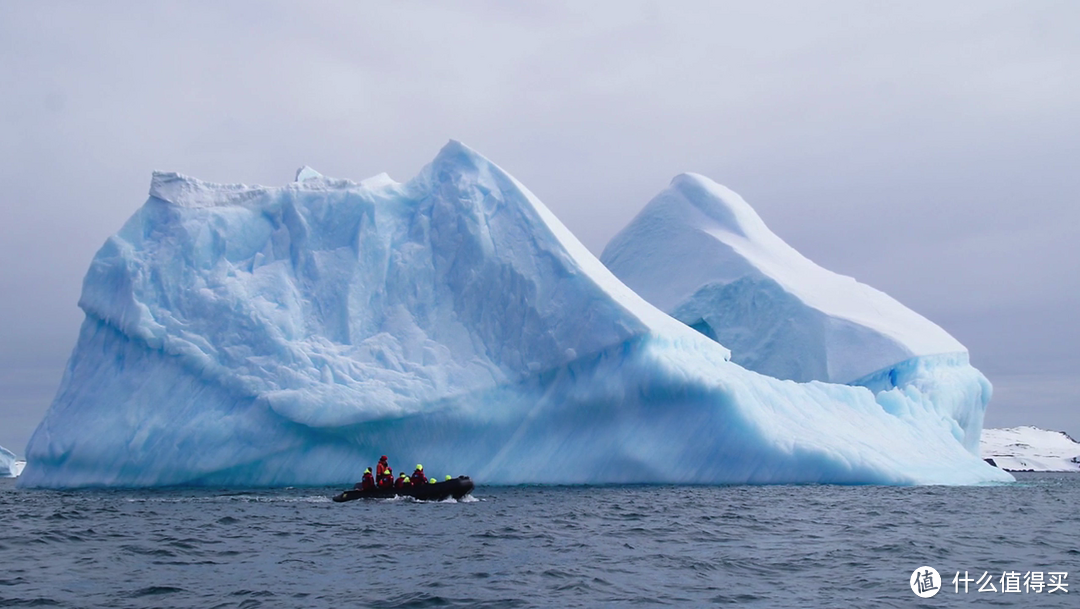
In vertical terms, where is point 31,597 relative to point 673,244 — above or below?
below

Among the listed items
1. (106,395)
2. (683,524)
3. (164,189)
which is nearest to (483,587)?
(683,524)

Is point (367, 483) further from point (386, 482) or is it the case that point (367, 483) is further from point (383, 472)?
point (383, 472)

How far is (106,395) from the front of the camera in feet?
68.8

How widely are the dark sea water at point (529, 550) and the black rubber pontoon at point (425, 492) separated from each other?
27cm

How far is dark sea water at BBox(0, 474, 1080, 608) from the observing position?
8570 millimetres

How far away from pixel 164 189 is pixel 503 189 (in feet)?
24.0

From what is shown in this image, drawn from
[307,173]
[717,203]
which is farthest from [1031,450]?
[307,173]

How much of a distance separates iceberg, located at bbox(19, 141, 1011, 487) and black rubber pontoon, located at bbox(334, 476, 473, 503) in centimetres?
249

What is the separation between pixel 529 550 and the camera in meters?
11.0

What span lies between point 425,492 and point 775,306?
41.6ft

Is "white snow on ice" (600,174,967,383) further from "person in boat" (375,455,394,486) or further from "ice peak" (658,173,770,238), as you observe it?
"person in boat" (375,455,394,486)

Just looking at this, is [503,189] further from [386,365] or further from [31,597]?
[31,597]

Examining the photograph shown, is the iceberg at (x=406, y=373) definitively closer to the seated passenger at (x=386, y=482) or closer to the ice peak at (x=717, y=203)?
the seated passenger at (x=386, y=482)

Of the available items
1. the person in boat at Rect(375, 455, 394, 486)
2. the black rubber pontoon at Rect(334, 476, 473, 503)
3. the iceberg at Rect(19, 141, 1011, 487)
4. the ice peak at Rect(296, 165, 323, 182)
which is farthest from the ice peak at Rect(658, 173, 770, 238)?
the black rubber pontoon at Rect(334, 476, 473, 503)
